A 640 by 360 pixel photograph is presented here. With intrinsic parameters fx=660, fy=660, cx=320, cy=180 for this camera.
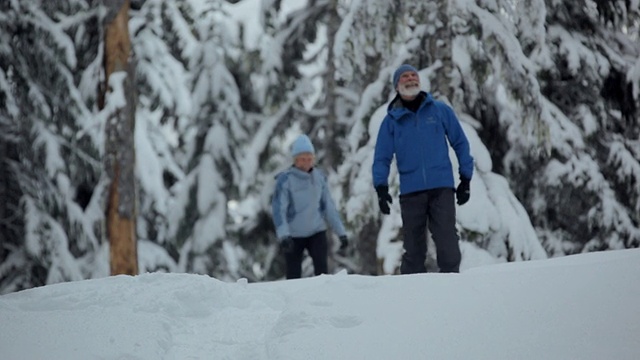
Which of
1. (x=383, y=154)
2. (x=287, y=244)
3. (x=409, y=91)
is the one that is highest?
(x=409, y=91)

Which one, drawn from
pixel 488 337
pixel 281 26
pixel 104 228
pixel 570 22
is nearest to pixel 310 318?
pixel 488 337

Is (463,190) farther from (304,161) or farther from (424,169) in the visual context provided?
(304,161)

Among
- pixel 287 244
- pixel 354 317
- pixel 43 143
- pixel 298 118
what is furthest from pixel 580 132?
pixel 43 143

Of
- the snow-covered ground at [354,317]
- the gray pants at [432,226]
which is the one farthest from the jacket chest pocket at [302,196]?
the snow-covered ground at [354,317]

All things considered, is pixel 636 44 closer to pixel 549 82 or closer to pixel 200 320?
pixel 549 82

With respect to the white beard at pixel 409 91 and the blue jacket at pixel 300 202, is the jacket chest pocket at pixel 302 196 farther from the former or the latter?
the white beard at pixel 409 91

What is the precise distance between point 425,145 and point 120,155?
15.0ft

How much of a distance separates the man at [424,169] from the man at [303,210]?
1716mm

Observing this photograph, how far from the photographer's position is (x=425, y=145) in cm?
516

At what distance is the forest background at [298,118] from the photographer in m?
6.98

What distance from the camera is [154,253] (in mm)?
12602

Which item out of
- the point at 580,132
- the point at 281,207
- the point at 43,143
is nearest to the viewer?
the point at 281,207

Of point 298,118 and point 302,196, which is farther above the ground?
point 298,118

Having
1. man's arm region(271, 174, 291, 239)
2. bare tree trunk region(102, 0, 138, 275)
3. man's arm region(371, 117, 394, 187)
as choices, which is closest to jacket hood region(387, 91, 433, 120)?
man's arm region(371, 117, 394, 187)
